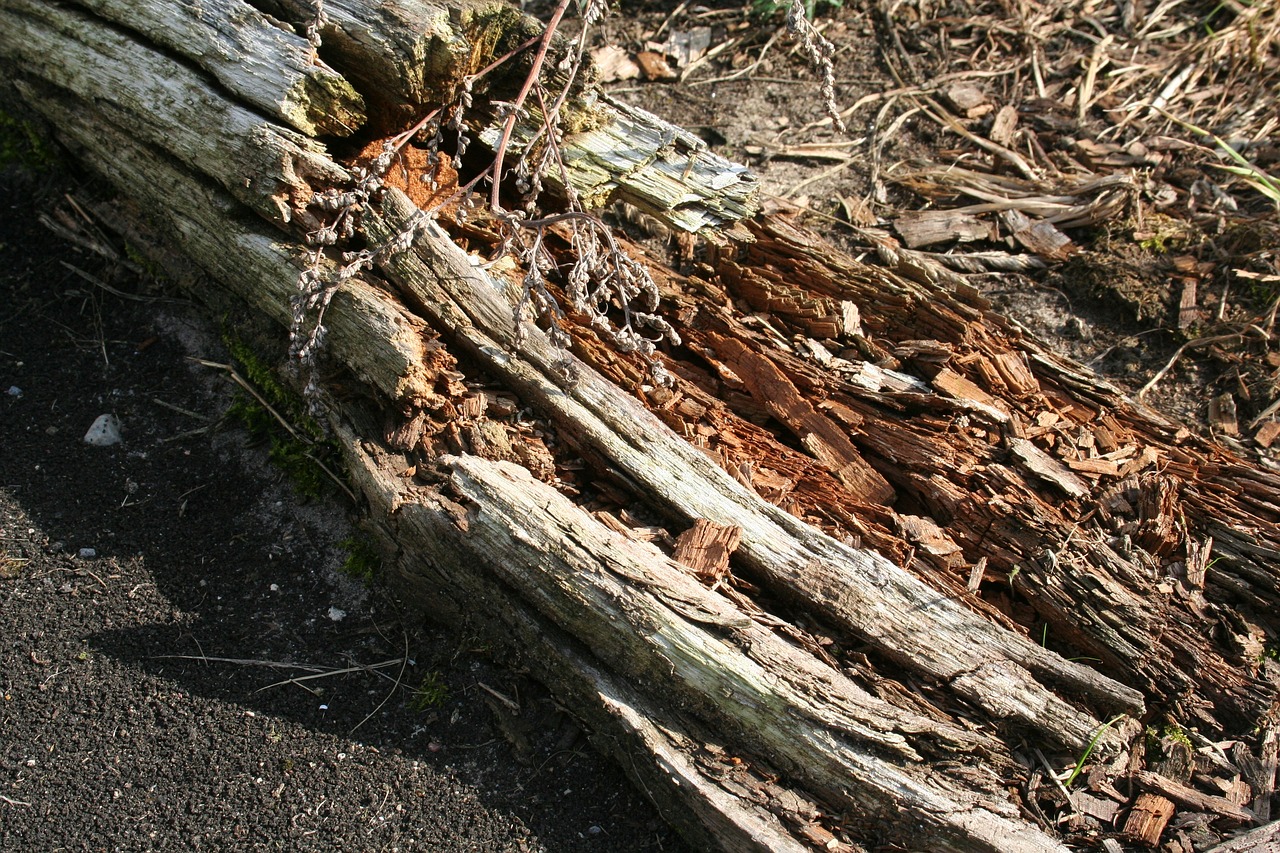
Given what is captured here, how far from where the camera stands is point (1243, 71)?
4.71m

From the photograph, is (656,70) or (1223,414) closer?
(1223,414)

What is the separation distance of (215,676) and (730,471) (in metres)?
1.86

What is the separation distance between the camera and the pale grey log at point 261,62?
3.07m

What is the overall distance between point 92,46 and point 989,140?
4.12 m

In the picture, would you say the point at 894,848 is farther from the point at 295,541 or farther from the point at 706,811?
the point at 295,541

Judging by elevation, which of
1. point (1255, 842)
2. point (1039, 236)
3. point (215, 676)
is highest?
point (1039, 236)

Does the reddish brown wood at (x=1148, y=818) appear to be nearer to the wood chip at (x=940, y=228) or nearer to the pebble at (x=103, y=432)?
the wood chip at (x=940, y=228)

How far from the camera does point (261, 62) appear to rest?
3.11 meters

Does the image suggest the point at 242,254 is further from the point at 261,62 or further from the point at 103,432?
the point at 103,432

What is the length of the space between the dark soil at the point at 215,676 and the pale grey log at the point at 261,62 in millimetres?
1170

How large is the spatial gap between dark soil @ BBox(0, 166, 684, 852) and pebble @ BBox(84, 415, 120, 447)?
0.04 meters

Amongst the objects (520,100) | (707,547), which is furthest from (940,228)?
(707,547)

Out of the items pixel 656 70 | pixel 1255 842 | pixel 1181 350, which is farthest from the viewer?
pixel 656 70

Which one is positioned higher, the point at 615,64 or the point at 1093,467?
the point at 615,64
